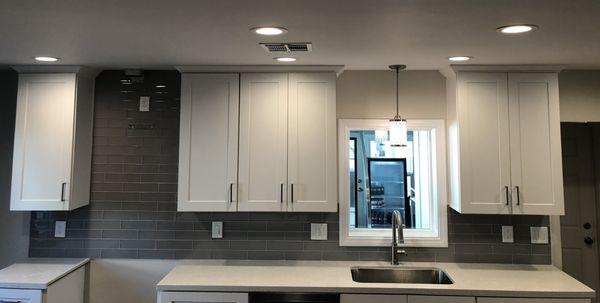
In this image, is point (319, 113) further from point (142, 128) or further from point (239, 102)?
point (142, 128)

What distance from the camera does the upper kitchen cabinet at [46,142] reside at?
2693 mm

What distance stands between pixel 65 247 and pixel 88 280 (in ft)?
1.01

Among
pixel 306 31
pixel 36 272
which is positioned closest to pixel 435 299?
pixel 306 31

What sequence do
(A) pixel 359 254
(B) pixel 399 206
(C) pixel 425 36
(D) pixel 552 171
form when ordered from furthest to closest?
1. (B) pixel 399 206
2. (A) pixel 359 254
3. (D) pixel 552 171
4. (C) pixel 425 36

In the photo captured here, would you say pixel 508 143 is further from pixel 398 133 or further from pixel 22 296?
pixel 22 296

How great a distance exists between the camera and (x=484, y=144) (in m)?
2.63

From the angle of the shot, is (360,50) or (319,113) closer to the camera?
(360,50)

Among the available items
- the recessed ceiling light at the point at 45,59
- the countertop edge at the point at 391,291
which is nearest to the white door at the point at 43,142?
the recessed ceiling light at the point at 45,59

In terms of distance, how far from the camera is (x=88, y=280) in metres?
2.93

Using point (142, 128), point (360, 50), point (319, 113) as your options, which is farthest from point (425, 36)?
point (142, 128)

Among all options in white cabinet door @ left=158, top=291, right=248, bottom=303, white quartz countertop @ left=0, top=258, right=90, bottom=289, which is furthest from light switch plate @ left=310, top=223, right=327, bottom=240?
white quartz countertop @ left=0, top=258, right=90, bottom=289

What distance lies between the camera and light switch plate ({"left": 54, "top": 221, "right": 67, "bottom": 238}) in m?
2.94

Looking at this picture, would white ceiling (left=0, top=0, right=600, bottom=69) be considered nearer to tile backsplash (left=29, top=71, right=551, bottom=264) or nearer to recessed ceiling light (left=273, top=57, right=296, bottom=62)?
recessed ceiling light (left=273, top=57, right=296, bottom=62)

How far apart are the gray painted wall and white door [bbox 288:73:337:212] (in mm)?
2106
